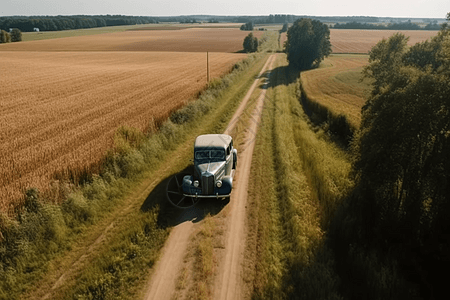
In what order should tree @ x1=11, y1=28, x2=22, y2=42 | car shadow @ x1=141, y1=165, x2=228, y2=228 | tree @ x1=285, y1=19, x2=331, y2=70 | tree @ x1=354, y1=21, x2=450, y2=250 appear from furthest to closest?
tree @ x1=11, y1=28, x2=22, y2=42, tree @ x1=285, y1=19, x2=331, y2=70, car shadow @ x1=141, y1=165, x2=228, y2=228, tree @ x1=354, y1=21, x2=450, y2=250

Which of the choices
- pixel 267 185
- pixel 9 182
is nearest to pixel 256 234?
pixel 267 185

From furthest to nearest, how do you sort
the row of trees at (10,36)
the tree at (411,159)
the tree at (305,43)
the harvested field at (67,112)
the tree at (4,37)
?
the row of trees at (10,36), the tree at (4,37), the tree at (305,43), the harvested field at (67,112), the tree at (411,159)

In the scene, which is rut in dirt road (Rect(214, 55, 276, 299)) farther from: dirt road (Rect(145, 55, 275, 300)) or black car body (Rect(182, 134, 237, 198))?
black car body (Rect(182, 134, 237, 198))

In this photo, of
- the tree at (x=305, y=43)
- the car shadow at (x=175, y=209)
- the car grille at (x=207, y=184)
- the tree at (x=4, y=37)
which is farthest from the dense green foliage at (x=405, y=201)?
the tree at (x=4, y=37)

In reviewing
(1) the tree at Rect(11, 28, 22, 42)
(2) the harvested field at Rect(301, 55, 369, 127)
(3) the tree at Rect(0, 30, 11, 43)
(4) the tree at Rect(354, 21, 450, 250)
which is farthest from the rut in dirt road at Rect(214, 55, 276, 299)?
(1) the tree at Rect(11, 28, 22, 42)

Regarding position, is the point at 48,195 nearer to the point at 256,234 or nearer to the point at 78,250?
the point at 78,250

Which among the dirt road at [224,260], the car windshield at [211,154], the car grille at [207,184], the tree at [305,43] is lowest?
the dirt road at [224,260]

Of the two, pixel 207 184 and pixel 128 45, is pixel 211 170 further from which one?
pixel 128 45

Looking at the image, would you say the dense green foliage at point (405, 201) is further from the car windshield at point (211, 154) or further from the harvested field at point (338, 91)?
the harvested field at point (338, 91)
